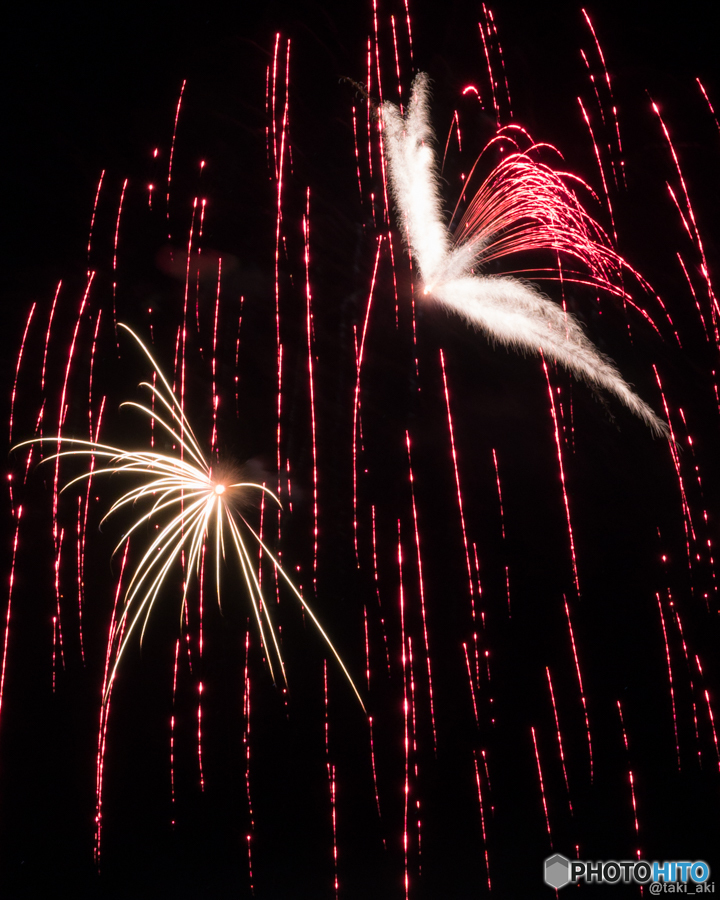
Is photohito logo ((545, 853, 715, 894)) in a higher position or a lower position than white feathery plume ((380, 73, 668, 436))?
lower

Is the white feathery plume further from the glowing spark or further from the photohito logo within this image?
the photohito logo

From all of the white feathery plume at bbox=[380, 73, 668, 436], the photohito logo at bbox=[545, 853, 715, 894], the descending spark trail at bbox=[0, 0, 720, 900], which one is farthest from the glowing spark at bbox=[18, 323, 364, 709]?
the white feathery plume at bbox=[380, 73, 668, 436]

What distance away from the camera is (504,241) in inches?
79.8

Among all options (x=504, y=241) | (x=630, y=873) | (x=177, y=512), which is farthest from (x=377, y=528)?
(x=630, y=873)

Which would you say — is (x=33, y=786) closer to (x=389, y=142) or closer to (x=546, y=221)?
(x=389, y=142)

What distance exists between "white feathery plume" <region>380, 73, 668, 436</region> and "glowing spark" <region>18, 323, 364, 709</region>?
113 centimetres

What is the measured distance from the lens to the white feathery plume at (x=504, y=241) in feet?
6.48

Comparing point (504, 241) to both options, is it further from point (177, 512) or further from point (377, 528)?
point (177, 512)

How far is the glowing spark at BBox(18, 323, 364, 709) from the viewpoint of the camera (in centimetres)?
187

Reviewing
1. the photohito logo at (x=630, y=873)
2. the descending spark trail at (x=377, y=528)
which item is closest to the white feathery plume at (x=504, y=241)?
the descending spark trail at (x=377, y=528)

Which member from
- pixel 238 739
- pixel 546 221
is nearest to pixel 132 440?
pixel 238 739

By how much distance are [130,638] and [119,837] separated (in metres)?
0.75

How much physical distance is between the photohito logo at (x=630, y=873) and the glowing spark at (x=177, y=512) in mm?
1005

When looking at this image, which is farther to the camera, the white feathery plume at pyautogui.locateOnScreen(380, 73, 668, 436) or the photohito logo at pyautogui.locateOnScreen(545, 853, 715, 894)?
the white feathery plume at pyautogui.locateOnScreen(380, 73, 668, 436)
